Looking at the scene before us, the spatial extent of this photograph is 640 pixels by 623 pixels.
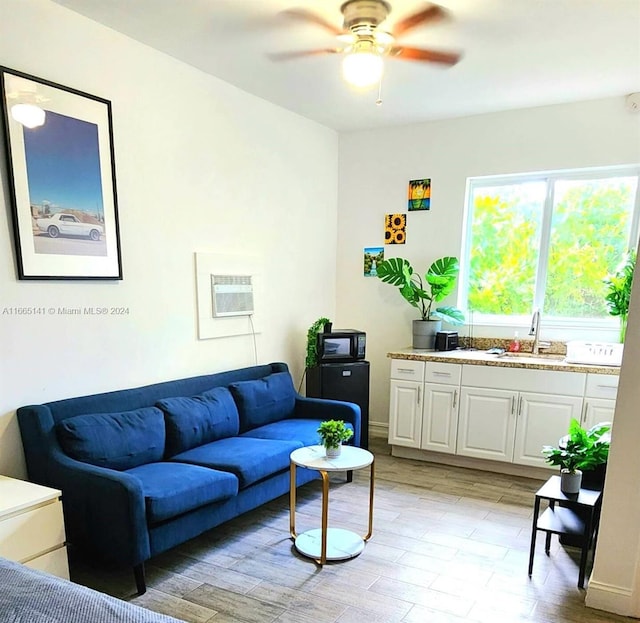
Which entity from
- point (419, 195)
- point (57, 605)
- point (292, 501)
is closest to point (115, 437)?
point (292, 501)

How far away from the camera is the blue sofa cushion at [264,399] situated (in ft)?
11.2

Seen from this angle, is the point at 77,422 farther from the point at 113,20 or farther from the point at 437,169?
the point at 437,169

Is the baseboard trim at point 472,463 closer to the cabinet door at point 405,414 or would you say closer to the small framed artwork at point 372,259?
the cabinet door at point 405,414

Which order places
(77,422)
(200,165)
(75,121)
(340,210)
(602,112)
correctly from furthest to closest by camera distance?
(340,210) < (602,112) < (200,165) < (75,121) < (77,422)

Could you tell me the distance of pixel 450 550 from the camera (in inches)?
107

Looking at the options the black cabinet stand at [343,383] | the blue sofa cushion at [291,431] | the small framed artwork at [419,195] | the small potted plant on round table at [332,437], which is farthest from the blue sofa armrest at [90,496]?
the small framed artwork at [419,195]

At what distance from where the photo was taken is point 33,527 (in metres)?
2.05

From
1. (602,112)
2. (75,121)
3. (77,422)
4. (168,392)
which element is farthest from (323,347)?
(602,112)

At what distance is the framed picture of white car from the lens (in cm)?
237

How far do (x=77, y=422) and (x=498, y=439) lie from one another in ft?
9.64

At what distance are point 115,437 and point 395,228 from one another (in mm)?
3079

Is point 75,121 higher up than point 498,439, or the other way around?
point 75,121

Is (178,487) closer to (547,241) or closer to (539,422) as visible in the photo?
(539,422)

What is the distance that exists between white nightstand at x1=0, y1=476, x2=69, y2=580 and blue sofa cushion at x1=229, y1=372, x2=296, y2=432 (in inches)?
55.2
